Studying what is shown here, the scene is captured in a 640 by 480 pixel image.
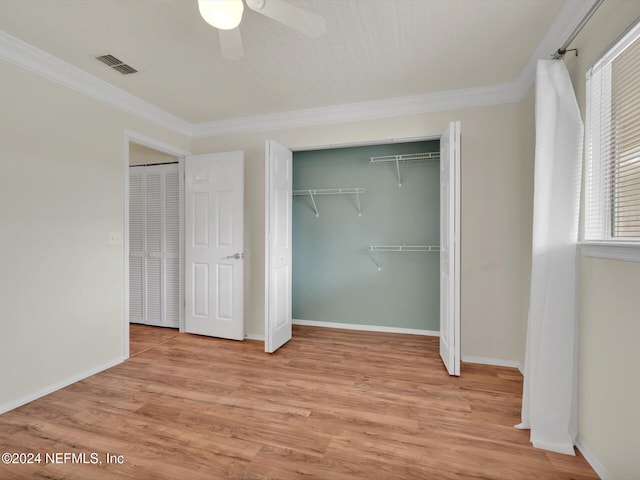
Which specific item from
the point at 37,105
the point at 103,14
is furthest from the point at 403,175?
the point at 37,105

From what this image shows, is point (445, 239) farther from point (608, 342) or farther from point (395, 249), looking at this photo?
point (608, 342)

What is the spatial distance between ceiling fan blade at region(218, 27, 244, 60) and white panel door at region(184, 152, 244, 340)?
185 centimetres

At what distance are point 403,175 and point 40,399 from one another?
3.99m

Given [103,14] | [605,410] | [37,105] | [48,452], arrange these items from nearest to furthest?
[605,410]
[48,452]
[103,14]
[37,105]

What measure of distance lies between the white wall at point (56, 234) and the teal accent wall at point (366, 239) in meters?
2.12

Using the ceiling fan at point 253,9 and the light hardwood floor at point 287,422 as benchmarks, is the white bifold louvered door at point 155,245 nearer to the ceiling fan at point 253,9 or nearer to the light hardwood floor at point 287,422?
the light hardwood floor at point 287,422

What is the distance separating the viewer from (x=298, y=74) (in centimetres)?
261

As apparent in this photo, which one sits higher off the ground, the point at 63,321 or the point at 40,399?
the point at 63,321

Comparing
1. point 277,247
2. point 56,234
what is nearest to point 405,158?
point 277,247

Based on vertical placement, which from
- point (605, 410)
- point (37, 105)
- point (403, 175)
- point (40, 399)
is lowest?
point (40, 399)

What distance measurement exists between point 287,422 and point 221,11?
2276 mm

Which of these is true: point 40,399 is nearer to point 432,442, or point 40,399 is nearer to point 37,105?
point 37,105

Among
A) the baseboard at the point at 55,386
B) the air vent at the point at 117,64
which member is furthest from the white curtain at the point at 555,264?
the baseboard at the point at 55,386

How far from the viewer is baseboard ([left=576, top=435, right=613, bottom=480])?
4.98 ft
